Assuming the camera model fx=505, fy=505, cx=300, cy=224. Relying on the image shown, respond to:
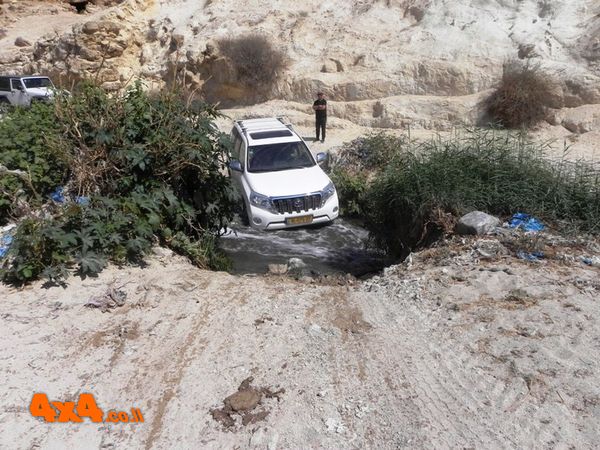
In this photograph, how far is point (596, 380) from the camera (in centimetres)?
387

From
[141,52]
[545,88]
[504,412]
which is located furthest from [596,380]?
[141,52]

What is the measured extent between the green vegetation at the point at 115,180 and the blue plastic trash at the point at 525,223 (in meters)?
4.03

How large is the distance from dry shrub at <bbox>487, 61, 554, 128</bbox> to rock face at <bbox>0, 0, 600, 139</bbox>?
0.45 meters

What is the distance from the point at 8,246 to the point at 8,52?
73.5 feet

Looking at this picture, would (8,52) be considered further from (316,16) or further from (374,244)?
(374,244)

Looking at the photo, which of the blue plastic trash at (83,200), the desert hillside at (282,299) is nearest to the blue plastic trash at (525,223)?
the desert hillside at (282,299)

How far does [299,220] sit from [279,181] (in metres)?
0.83

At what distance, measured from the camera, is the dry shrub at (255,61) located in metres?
18.1

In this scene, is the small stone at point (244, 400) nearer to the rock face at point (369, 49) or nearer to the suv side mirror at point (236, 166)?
the suv side mirror at point (236, 166)

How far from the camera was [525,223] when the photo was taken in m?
6.85

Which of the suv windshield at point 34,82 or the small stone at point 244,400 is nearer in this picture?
the small stone at point 244,400

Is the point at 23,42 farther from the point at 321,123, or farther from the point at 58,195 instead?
the point at 58,195

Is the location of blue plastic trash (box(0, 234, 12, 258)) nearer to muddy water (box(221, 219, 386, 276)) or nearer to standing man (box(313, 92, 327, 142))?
muddy water (box(221, 219, 386, 276))

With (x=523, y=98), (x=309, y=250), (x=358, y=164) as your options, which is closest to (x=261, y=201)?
(x=309, y=250)
